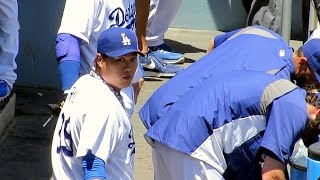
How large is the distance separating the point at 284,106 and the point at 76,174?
94 centimetres

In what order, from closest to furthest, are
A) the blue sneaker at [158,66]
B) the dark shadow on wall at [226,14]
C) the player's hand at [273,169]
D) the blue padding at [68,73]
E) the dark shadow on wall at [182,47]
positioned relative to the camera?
1. the player's hand at [273,169]
2. the blue padding at [68,73]
3. the blue sneaker at [158,66]
4. the dark shadow on wall at [182,47]
5. the dark shadow on wall at [226,14]

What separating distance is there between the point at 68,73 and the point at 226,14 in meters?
5.42

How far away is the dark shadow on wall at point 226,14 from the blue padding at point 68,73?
17.5 feet

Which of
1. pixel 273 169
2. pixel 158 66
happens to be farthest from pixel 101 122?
pixel 158 66

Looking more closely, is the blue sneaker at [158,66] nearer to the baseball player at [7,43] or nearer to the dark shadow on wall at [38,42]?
the dark shadow on wall at [38,42]

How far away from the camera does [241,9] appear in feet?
31.4

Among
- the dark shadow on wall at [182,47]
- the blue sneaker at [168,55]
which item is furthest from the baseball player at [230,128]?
the dark shadow on wall at [182,47]

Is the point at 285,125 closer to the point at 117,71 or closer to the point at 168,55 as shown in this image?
the point at 117,71

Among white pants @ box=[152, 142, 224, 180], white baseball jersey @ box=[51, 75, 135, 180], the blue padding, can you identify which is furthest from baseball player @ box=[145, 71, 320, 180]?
the blue padding

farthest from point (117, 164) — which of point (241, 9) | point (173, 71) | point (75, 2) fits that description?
point (241, 9)

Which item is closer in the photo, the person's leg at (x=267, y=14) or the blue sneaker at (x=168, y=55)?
the person's leg at (x=267, y=14)

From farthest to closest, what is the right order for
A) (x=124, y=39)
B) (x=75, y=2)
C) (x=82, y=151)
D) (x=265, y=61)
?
1. (x=75, y=2)
2. (x=265, y=61)
3. (x=124, y=39)
4. (x=82, y=151)

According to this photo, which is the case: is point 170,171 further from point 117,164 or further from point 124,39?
point 124,39

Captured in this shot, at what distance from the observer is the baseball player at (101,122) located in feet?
12.1
